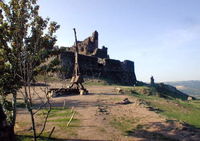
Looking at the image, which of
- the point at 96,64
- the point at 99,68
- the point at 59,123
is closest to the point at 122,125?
the point at 59,123

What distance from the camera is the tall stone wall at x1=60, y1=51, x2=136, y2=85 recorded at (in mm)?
48062

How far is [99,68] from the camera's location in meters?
53.8

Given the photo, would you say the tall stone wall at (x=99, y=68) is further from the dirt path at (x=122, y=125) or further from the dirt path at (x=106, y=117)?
the dirt path at (x=122, y=125)

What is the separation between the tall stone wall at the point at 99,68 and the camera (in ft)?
158

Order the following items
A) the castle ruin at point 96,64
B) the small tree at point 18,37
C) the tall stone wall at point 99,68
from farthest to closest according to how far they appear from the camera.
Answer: the castle ruin at point 96,64
the tall stone wall at point 99,68
the small tree at point 18,37

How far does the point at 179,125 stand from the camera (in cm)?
1667

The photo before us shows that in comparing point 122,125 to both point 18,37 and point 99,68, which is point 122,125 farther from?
point 99,68

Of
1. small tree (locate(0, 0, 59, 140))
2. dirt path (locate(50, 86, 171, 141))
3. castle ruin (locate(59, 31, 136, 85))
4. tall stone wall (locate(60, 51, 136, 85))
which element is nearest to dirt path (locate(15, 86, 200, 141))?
dirt path (locate(50, 86, 171, 141))

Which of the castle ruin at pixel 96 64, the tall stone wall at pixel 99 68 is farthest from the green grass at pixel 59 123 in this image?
the tall stone wall at pixel 99 68

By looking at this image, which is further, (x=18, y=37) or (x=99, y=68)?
(x=99, y=68)

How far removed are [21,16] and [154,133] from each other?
10256 mm

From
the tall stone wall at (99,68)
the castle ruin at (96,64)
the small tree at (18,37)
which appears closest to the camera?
the small tree at (18,37)

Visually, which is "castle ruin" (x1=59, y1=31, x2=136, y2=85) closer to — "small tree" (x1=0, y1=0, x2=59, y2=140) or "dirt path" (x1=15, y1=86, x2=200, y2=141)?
"dirt path" (x1=15, y1=86, x2=200, y2=141)

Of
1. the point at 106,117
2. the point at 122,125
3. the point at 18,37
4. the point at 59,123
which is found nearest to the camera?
the point at 18,37
